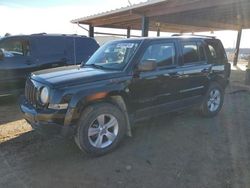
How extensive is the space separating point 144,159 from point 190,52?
8.45ft

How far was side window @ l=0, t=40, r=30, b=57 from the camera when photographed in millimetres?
7303

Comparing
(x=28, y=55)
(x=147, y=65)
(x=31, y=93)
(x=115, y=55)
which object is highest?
(x=115, y=55)

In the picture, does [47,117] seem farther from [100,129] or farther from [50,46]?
[50,46]

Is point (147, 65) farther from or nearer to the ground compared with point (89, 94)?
farther from the ground

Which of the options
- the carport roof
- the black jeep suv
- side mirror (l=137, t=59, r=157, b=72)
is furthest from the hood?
the carport roof

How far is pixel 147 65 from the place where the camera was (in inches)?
169

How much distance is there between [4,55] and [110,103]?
173 inches

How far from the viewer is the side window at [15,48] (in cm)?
730

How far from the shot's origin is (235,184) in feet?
10.9

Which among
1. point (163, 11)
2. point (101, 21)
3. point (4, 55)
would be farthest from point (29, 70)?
point (101, 21)

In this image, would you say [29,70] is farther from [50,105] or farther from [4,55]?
[50,105]

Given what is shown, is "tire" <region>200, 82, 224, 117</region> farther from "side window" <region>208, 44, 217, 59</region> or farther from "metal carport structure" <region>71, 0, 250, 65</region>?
"metal carport structure" <region>71, 0, 250, 65</region>

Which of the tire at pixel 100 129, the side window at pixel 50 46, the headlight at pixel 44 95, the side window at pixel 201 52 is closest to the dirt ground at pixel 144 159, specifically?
the tire at pixel 100 129

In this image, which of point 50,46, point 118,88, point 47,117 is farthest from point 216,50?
point 50,46
